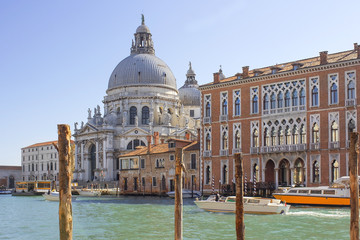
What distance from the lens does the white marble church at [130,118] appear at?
7006cm

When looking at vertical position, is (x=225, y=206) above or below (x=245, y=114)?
below

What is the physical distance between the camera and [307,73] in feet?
112

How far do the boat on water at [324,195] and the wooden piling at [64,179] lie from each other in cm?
1952

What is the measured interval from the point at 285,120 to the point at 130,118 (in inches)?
1602

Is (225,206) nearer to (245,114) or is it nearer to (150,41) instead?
(245,114)

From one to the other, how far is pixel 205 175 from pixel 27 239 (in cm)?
2121

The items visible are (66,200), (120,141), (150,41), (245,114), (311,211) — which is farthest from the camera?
(150,41)

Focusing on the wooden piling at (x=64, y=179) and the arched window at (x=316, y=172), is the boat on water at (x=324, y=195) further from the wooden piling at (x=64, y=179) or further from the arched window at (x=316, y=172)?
the wooden piling at (x=64, y=179)

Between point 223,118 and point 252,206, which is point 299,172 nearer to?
point 223,118

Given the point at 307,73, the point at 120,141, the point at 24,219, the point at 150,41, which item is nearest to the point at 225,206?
the point at 24,219

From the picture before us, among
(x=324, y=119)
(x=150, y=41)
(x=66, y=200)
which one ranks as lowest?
(x=66, y=200)

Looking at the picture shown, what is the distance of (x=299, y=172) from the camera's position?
35.2 m

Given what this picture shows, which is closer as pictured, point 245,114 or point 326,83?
point 326,83

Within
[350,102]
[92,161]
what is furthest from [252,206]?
[92,161]
